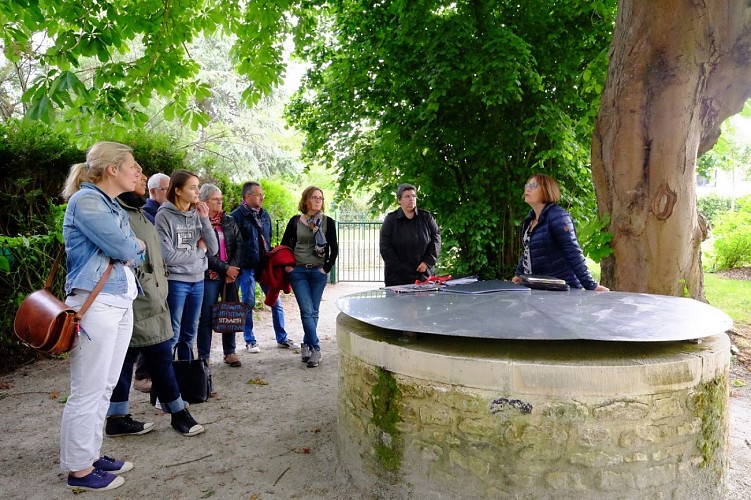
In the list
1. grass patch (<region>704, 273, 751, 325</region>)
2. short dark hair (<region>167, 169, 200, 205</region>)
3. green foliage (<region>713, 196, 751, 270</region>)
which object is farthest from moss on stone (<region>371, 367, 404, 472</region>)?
green foliage (<region>713, 196, 751, 270</region>)

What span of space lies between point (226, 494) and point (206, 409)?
153cm

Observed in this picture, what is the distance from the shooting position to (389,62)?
7.35 metres

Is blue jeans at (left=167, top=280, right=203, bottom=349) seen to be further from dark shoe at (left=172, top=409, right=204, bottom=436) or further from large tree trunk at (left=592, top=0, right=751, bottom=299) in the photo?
large tree trunk at (left=592, top=0, right=751, bottom=299)

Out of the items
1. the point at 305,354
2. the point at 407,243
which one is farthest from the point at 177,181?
the point at 305,354

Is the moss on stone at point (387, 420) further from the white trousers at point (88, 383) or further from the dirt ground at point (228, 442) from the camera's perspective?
the white trousers at point (88, 383)

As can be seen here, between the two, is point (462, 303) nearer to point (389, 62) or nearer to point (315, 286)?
point (315, 286)

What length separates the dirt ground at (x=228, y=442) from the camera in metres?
3.21

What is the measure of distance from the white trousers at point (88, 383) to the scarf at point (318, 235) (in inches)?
107

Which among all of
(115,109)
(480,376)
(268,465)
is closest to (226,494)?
(268,465)

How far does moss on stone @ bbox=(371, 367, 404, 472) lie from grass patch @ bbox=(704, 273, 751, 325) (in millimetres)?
7240

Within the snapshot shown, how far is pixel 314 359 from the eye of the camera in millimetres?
5863

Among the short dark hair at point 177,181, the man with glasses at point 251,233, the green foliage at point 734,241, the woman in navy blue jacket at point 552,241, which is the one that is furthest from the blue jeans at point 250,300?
the green foliage at point 734,241

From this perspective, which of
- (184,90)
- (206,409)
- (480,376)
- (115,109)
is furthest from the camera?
(184,90)

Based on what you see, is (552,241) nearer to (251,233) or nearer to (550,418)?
(550,418)
